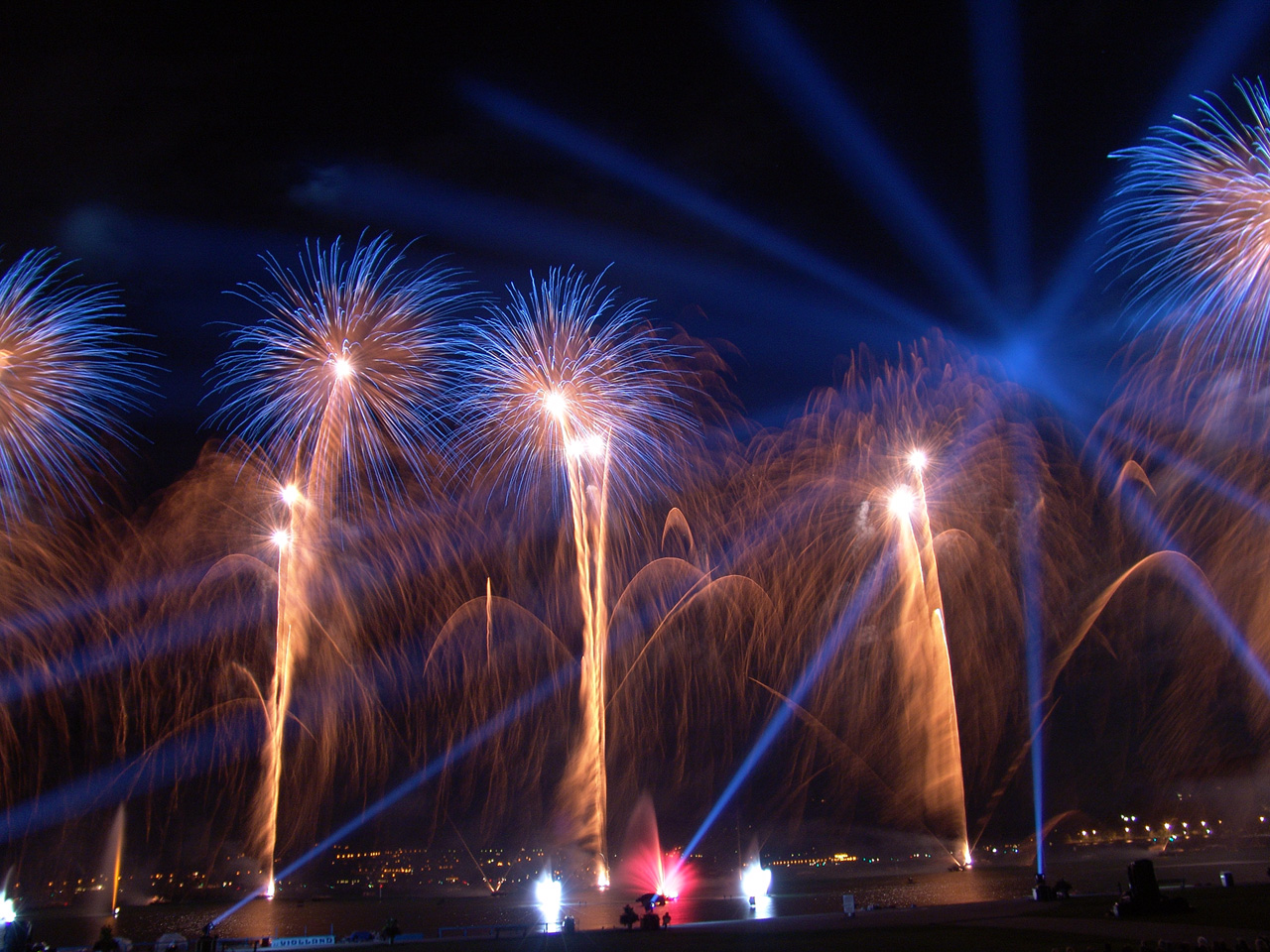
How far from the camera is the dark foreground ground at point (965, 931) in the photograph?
74.8 feet

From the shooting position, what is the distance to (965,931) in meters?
26.8

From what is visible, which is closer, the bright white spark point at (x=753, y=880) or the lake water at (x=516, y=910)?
the lake water at (x=516, y=910)

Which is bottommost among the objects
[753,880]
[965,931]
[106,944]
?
[753,880]

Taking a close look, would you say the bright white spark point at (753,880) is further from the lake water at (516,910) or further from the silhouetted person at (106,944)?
A: the silhouetted person at (106,944)

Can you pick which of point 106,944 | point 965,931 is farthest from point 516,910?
point 965,931

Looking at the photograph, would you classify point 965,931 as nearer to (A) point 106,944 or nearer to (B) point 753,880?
(A) point 106,944

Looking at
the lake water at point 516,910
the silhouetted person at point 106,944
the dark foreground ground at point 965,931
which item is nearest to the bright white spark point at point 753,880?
the lake water at point 516,910

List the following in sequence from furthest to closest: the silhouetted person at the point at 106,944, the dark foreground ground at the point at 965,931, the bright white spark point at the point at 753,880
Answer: the bright white spark point at the point at 753,880 → the silhouetted person at the point at 106,944 → the dark foreground ground at the point at 965,931

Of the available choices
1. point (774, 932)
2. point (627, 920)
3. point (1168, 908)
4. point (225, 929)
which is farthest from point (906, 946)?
point (225, 929)

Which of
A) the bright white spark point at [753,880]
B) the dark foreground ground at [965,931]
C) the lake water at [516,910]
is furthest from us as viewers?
the bright white spark point at [753,880]

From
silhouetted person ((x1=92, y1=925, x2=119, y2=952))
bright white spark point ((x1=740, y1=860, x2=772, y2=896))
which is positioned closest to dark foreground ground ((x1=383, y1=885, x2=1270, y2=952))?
silhouetted person ((x1=92, y1=925, x2=119, y2=952))

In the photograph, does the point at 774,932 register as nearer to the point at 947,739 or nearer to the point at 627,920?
the point at 627,920

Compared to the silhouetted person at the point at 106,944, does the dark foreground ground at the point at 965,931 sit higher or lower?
lower

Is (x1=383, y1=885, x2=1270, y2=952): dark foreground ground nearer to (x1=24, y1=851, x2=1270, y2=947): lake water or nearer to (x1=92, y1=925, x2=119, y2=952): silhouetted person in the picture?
(x1=24, y1=851, x2=1270, y2=947): lake water
